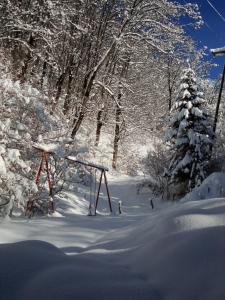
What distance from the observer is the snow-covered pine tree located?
17.2 meters

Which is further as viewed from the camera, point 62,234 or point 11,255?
point 62,234

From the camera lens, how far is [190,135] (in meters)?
17.1

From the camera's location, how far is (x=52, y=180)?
32.1 ft

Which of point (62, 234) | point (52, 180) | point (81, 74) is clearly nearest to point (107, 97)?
point (81, 74)

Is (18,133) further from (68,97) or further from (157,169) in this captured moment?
(157,169)

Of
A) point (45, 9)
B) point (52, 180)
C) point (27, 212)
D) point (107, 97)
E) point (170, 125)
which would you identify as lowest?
point (27, 212)

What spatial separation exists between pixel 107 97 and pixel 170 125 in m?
6.56

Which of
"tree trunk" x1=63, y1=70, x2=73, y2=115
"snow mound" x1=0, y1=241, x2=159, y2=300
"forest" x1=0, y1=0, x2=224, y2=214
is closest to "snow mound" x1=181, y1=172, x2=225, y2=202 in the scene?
"forest" x1=0, y1=0, x2=224, y2=214

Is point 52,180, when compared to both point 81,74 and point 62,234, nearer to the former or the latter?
point 62,234

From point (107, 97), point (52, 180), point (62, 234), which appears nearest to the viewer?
point (62, 234)

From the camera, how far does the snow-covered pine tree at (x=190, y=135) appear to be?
17.2m

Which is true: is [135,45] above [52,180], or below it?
above

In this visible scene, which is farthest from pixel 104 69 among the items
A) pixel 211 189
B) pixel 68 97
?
pixel 211 189

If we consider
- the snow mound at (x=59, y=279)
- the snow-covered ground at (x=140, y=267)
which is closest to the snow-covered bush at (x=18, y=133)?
the snow-covered ground at (x=140, y=267)
